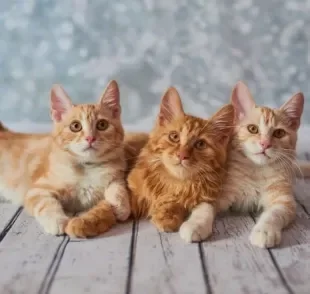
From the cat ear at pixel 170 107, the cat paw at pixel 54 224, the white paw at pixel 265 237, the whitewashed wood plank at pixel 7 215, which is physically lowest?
the whitewashed wood plank at pixel 7 215

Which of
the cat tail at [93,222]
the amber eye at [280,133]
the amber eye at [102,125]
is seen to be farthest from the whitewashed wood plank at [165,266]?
the amber eye at [280,133]

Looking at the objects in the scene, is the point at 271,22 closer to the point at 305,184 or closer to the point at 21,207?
the point at 305,184

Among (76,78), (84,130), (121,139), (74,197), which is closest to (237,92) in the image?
(121,139)

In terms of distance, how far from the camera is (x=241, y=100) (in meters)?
1.70

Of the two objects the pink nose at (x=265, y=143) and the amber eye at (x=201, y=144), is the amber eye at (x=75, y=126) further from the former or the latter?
the pink nose at (x=265, y=143)

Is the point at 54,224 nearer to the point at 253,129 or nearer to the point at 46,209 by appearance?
the point at 46,209

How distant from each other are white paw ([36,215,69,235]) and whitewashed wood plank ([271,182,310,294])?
0.59m

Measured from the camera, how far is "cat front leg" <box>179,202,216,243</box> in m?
1.43

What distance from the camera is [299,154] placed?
8.47 feet

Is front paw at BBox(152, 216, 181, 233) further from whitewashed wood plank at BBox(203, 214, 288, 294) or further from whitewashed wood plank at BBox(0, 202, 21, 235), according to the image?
whitewashed wood plank at BBox(0, 202, 21, 235)

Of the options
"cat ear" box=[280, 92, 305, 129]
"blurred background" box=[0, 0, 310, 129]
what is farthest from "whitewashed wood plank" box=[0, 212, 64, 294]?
"blurred background" box=[0, 0, 310, 129]

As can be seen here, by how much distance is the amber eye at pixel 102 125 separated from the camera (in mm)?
1615

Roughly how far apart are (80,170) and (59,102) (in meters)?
0.24

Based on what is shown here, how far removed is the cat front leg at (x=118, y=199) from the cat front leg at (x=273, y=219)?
0.40 meters
